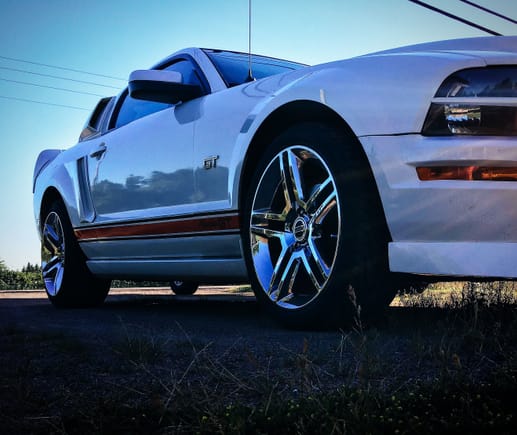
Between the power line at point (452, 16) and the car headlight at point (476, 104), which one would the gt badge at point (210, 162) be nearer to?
the car headlight at point (476, 104)

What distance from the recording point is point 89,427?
175 cm

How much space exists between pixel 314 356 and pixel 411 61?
4.50ft

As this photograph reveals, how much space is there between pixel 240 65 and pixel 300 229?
166 cm

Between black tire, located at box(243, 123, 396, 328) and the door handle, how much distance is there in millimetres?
2000

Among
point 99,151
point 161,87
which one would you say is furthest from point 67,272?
point 161,87

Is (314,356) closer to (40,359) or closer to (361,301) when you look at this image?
(361,301)

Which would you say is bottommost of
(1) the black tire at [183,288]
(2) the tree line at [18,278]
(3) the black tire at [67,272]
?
(2) the tree line at [18,278]

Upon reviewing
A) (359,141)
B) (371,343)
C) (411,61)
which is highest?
(411,61)

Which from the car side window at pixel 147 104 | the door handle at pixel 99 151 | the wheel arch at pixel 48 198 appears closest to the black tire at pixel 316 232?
the car side window at pixel 147 104

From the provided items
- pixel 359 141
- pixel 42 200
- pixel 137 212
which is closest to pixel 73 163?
pixel 42 200

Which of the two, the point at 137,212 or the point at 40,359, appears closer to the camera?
the point at 40,359

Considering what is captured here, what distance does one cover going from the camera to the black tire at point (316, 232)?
3020 mm

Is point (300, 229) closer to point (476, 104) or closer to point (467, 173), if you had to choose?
point (467, 173)

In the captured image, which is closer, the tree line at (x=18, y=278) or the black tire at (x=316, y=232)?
the black tire at (x=316, y=232)
